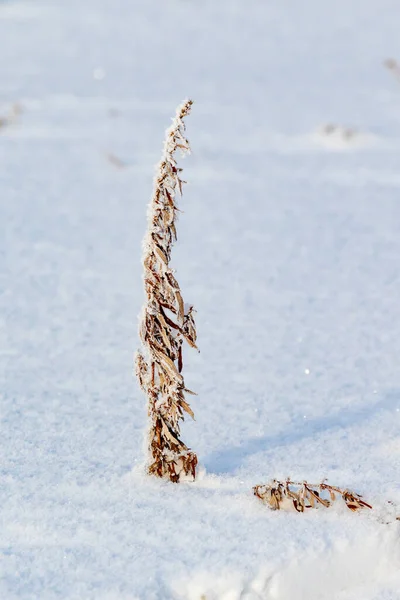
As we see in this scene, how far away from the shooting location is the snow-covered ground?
Answer: 239 cm

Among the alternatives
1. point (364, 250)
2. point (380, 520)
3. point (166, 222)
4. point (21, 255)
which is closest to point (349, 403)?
point (380, 520)

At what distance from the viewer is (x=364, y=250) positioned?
18.1 ft

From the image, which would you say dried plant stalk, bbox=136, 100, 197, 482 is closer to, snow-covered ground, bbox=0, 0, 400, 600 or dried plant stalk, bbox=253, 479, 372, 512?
snow-covered ground, bbox=0, 0, 400, 600

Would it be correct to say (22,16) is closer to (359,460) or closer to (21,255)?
(21,255)

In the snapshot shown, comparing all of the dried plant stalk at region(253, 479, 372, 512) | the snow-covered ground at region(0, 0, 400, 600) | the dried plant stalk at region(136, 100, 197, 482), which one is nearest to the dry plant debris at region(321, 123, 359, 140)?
the snow-covered ground at region(0, 0, 400, 600)

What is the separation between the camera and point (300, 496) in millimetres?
2527

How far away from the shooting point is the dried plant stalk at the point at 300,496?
2.52 m

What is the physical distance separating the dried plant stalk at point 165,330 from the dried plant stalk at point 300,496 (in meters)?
0.28

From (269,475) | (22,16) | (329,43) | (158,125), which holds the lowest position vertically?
(269,475)


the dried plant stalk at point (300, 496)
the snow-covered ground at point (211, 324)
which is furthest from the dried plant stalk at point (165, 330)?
the dried plant stalk at point (300, 496)

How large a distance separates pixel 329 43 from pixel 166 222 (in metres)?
10.4

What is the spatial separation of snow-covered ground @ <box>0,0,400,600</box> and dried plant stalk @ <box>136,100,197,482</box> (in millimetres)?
106

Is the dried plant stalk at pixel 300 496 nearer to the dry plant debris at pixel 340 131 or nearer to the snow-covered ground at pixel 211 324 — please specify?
the snow-covered ground at pixel 211 324

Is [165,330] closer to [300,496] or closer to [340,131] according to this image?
[300,496]
